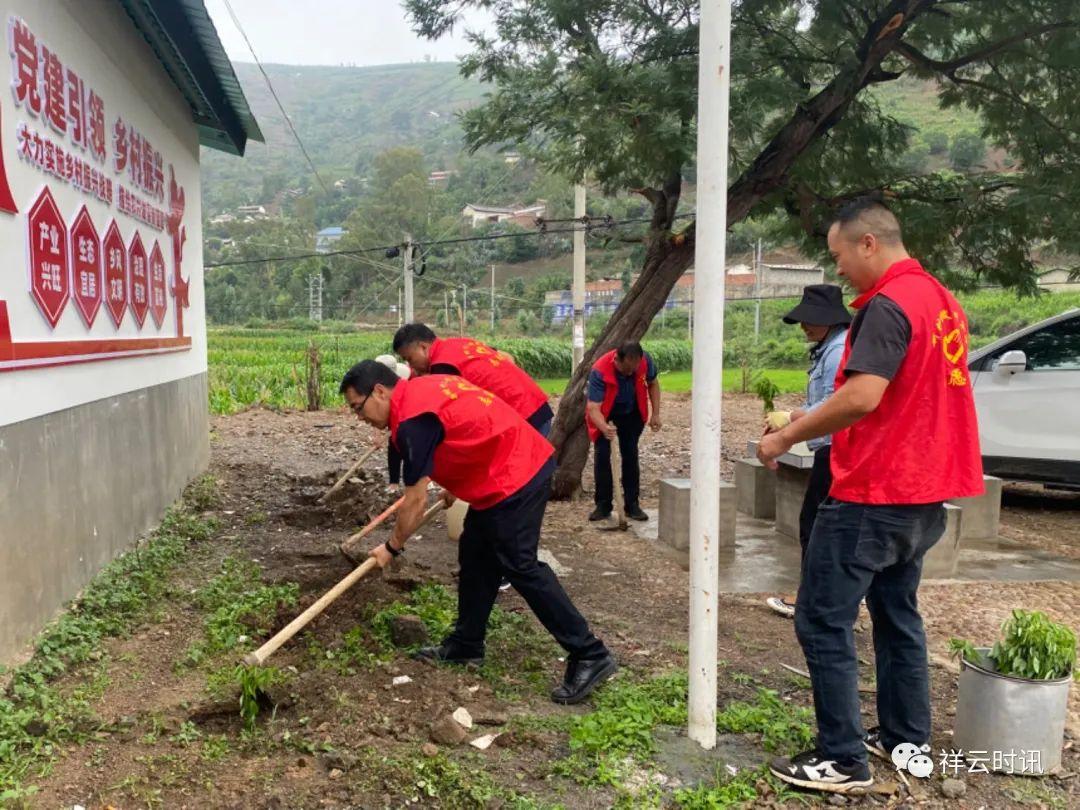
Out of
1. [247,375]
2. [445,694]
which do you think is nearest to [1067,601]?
[445,694]

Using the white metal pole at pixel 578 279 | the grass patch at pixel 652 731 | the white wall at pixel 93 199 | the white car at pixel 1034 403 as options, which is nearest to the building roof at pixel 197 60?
the white wall at pixel 93 199

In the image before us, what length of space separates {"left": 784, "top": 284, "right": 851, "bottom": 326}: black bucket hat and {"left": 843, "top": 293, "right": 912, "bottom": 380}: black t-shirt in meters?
1.49

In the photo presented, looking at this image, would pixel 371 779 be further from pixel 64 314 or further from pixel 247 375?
pixel 247 375

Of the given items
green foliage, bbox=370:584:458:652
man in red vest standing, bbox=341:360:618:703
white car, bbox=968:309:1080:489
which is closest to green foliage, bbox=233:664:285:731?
man in red vest standing, bbox=341:360:618:703

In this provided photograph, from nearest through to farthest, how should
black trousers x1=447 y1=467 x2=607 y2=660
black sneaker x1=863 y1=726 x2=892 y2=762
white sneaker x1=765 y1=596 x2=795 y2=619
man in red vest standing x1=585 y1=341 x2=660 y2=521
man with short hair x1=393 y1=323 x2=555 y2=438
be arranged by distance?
black sneaker x1=863 y1=726 x2=892 y2=762, black trousers x1=447 y1=467 x2=607 y2=660, white sneaker x1=765 y1=596 x2=795 y2=619, man with short hair x1=393 y1=323 x2=555 y2=438, man in red vest standing x1=585 y1=341 x2=660 y2=521

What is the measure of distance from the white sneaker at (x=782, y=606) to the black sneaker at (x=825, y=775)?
1909 millimetres

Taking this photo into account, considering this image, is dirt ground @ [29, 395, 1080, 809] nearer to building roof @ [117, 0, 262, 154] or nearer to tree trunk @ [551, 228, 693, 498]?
tree trunk @ [551, 228, 693, 498]

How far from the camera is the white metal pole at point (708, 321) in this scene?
274 cm

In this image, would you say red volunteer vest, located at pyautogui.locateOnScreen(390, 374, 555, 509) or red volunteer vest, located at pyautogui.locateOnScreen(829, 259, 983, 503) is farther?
red volunteer vest, located at pyautogui.locateOnScreen(390, 374, 555, 509)

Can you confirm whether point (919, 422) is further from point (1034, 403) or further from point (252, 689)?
point (1034, 403)

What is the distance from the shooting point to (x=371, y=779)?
2.76 meters

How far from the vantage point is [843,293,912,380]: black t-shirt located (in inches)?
101

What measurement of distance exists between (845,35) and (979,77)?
1922mm

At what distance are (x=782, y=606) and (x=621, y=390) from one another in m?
2.54
